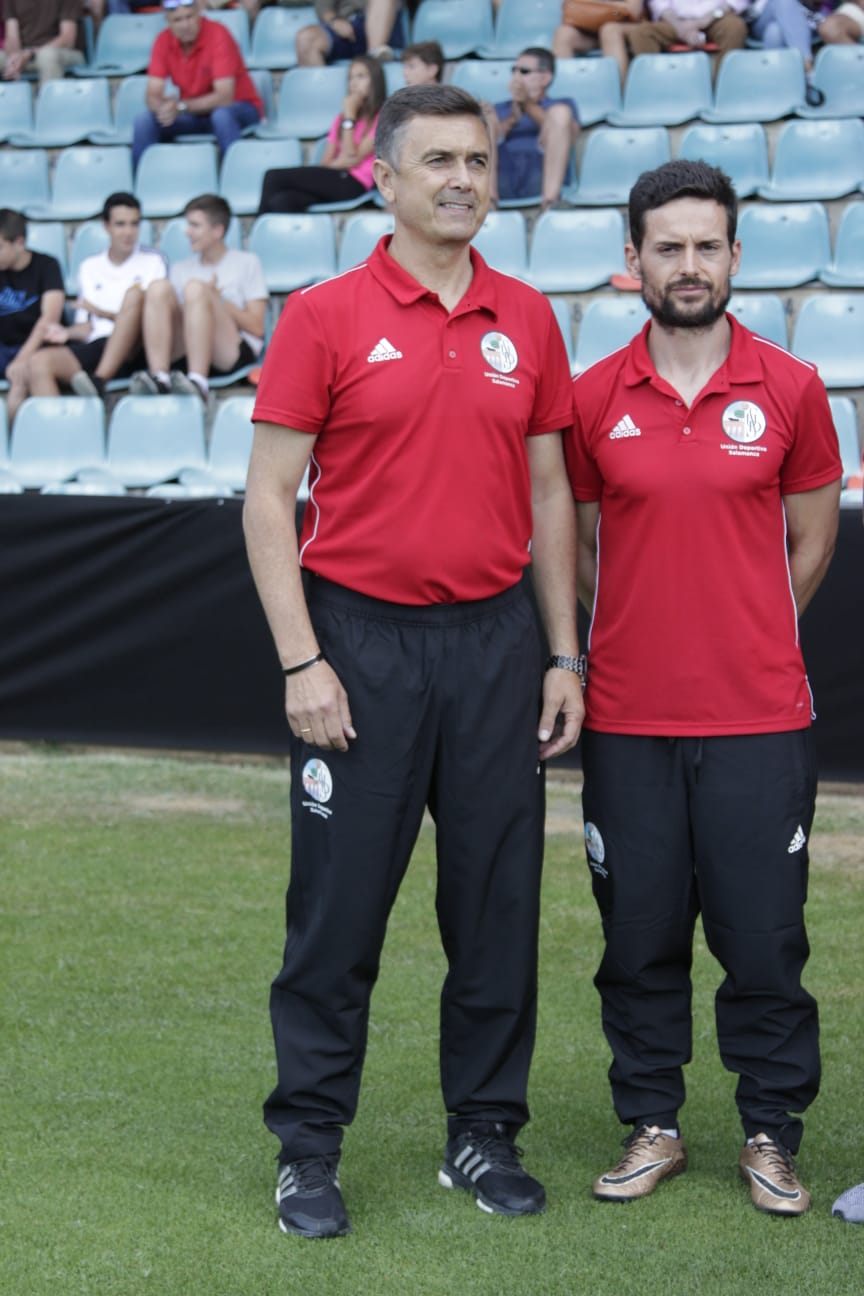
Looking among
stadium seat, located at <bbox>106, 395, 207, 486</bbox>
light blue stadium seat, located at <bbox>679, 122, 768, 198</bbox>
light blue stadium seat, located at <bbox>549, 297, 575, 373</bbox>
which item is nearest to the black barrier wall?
stadium seat, located at <bbox>106, 395, 207, 486</bbox>

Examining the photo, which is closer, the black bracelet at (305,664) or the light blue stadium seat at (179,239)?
the black bracelet at (305,664)

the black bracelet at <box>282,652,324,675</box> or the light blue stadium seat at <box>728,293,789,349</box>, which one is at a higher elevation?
the light blue stadium seat at <box>728,293,789,349</box>

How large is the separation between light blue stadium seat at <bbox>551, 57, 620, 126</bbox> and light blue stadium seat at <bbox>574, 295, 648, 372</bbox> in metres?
2.06

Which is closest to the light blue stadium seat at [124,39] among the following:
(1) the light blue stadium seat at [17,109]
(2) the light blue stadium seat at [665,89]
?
(1) the light blue stadium seat at [17,109]

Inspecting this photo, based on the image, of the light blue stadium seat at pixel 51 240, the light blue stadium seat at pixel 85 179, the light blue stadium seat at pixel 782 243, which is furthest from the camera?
the light blue stadium seat at pixel 85 179

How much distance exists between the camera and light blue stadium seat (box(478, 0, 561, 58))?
10.7 meters

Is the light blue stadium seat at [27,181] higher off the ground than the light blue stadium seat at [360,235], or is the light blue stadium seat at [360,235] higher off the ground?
the light blue stadium seat at [27,181]

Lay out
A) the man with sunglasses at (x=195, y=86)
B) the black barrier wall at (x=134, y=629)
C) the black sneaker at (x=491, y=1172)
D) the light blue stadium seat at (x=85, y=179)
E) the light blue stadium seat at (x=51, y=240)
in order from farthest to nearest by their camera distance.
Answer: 1. the light blue stadium seat at (x=85, y=179)
2. the man with sunglasses at (x=195, y=86)
3. the light blue stadium seat at (x=51, y=240)
4. the black barrier wall at (x=134, y=629)
5. the black sneaker at (x=491, y=1172)

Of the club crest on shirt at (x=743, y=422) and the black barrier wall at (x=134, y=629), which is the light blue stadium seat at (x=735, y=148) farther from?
the club crest on shirt at (x=743, y=422)

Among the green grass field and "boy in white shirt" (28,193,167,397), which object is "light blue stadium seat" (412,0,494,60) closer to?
"boy in white shirt" (28,193,167,397)

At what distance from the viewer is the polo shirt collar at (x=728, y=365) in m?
3.09

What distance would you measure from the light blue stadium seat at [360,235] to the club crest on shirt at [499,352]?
623cm

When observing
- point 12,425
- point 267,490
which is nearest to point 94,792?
point 12,425

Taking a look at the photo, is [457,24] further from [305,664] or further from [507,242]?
[305,664]
